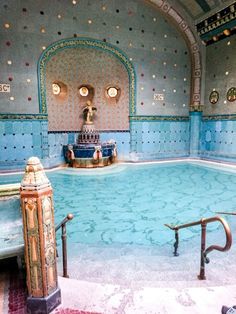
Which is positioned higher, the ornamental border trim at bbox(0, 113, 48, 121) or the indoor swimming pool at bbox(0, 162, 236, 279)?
the ornamental border trim at bbox(0, 113, 48, 121)

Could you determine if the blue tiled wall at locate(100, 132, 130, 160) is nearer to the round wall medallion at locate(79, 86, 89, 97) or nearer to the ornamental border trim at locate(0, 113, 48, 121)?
the round wall medallion at locate(79, 86, 89, 97)

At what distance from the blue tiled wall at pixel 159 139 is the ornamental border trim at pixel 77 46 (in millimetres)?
1078

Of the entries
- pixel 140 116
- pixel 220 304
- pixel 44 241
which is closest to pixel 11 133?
pixel 140 116

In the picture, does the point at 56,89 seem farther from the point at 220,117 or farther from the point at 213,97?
the point at 220,117

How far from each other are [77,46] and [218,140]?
744 centimetres

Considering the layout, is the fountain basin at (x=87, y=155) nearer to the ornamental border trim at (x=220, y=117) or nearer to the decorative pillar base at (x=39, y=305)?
the ornamental border trim at (x=220, y=117)

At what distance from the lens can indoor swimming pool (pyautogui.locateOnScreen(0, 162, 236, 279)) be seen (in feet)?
11.0

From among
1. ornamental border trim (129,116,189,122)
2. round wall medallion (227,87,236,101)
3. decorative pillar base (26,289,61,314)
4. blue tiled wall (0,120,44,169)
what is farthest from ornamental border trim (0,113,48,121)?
decorative pillar base (26,289,61,314)

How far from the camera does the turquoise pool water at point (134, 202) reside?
3913mm

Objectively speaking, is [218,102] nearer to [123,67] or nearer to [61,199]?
[123,67]

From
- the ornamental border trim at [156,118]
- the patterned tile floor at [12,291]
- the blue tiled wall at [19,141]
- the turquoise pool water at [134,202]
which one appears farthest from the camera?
the ornamental border trim at [156,118]

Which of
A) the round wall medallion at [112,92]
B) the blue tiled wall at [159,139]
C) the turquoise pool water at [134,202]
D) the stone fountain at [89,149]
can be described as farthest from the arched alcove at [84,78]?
the turquoise pool water at [134,202]

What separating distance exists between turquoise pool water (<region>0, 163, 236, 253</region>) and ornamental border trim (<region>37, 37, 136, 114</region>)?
10.2 ft

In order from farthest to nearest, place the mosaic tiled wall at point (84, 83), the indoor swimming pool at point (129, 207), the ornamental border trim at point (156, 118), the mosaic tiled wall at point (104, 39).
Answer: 1. the ornamental border trim at point (156, 118)
2. the mosaic tiled wall at point (84, 83)
3. the mosaic tiled wall at point (104, 39)
4. the indoor swimming pool at point (129, 207)
